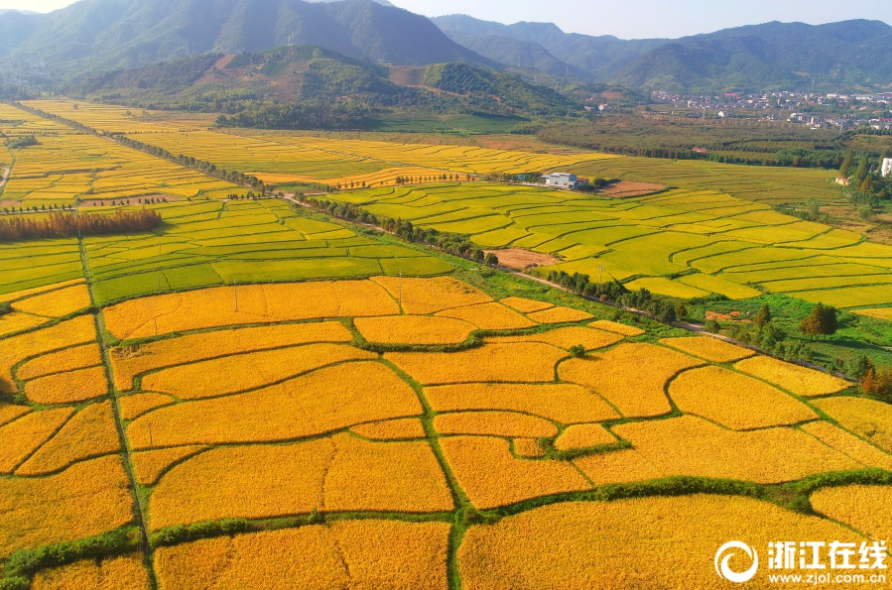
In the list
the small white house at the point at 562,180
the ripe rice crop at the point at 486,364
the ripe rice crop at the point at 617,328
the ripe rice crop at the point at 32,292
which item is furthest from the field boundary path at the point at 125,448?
the small white house at the point at 562,180

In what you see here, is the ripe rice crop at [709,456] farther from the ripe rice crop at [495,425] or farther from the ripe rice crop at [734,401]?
the ripe rice crop at [495,425]

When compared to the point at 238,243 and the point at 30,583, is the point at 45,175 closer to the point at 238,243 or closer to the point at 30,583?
the point at 238,243

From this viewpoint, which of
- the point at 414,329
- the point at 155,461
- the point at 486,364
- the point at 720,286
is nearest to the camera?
the point at 155,461

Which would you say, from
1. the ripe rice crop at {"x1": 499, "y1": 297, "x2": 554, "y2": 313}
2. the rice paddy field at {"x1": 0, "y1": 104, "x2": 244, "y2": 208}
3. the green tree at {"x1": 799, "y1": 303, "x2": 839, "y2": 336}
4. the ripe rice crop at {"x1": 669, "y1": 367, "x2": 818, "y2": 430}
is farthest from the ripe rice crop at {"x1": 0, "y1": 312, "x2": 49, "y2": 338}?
the green tree at {"x1": 799, "y1": 303, "x2": 839, "y2": 336}

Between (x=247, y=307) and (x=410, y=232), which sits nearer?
(x=247, y=307)

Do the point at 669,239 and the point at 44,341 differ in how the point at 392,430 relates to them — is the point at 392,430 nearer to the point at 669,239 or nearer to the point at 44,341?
the point at 44,341

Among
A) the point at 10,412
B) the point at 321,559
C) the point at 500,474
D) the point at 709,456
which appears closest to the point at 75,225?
the point at 10,412
